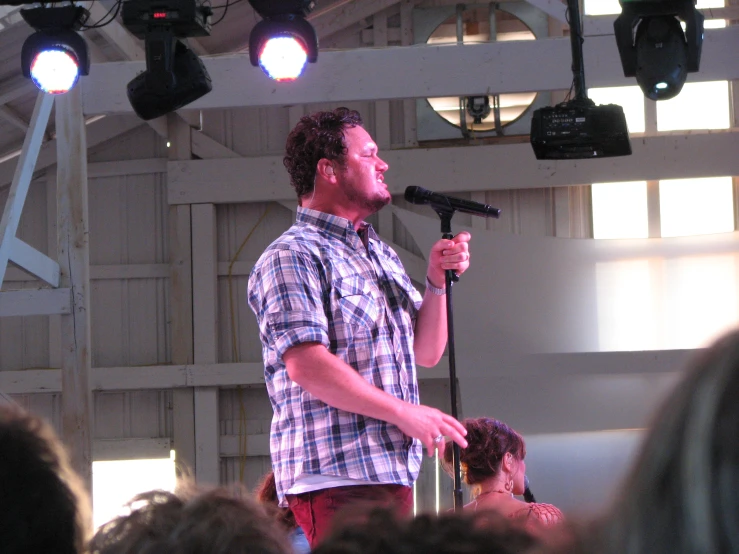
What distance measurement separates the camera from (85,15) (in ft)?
11.6

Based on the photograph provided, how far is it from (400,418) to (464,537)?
1.32 meters

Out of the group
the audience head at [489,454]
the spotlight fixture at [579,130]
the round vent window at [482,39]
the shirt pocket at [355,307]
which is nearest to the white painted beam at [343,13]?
the round vent window at [482,39]

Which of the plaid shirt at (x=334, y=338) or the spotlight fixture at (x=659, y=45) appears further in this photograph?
the spotlight fixture at (x=659, y=45)

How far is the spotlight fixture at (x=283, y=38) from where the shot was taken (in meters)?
3.23

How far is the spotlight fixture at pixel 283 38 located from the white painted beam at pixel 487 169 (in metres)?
3.52

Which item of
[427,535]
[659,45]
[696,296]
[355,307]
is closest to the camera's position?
[427,535]

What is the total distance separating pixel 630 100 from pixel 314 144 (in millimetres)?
5250

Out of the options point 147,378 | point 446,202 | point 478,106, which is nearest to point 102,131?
point 147,378

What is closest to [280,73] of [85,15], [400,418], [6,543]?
[85,15]

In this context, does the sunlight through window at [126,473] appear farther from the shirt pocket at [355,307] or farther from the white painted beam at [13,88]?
the shirt pocket at [355,307]

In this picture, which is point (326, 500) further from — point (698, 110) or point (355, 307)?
point (698, 110)

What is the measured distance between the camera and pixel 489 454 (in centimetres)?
282

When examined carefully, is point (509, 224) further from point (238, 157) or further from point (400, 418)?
point (400, 418)

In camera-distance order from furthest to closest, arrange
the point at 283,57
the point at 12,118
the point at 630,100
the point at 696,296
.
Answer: the point at 630,100 < the point at 12,118 < the point at 696,296 < the point at 283,57
